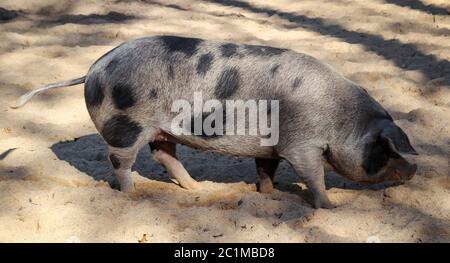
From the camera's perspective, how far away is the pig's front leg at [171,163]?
3.49 meters

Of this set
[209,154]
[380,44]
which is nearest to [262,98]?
[209,154]

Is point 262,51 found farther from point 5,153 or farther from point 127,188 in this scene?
point 5,153

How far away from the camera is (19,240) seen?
105 inches

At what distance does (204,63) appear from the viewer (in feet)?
10.3

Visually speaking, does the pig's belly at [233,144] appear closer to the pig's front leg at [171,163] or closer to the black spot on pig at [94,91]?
the pig's front leg at [171,163]

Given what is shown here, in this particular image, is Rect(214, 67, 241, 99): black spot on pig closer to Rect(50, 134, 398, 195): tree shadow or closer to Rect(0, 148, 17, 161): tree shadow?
Rect(50, 134, 398, 195): tree shadow

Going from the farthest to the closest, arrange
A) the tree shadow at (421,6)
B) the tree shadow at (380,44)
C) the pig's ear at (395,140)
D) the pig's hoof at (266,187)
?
the tree shadow at (421,6), the tree shadow at (380,44), the pig's hoof at (266,187), the pig's ear at (395,140)

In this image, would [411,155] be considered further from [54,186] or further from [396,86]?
[54,186]

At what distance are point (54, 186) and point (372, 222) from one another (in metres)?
1.89

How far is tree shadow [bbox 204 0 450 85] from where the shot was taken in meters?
5.14

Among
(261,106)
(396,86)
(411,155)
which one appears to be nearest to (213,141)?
(261,106)

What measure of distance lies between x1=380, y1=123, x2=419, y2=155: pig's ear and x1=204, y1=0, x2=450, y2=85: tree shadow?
2.08 metres

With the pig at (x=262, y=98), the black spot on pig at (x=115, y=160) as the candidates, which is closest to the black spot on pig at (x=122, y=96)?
the pig at (x=262, y=98)

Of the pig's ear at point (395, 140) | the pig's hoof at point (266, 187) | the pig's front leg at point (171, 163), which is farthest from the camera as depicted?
the pig's front leg at point (171, 163)
